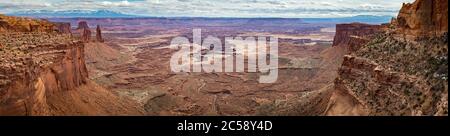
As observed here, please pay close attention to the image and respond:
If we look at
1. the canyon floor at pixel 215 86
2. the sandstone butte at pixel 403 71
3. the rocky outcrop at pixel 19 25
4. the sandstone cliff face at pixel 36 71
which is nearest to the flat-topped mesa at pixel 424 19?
the sandstone butte at pixel 403 71

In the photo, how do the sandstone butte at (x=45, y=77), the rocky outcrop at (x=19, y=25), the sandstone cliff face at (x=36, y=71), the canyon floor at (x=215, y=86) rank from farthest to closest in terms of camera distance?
the canyon floor at (x=215, y=86) < the rocky outcrop at (x=19, y=25) < the sandstone butte at (x=45, y=77) < the sandstone cliff face at (x=36, y=71)

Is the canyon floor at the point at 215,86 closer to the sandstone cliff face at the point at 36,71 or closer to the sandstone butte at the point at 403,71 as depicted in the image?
the sandstone butte at the point at 403,71

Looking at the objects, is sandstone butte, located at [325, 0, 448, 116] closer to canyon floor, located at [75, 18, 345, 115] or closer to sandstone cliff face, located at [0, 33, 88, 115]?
canyon floor, located at [75, 18, 345, 115]

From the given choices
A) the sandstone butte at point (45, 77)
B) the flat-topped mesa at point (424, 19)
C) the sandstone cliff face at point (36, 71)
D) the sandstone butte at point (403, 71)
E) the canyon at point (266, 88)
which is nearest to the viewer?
the sandstone butte at point (403, 71)

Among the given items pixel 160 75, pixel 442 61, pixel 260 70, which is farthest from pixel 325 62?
pixel 442 61

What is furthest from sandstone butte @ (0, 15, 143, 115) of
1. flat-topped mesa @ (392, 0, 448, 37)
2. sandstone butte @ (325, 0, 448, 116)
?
flat-topped mesa @ (392, 0, 448, 37)

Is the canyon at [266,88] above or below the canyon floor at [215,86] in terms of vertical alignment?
above

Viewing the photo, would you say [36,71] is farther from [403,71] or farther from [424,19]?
[424,19]

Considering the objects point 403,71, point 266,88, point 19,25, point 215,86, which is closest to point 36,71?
point 19,25
